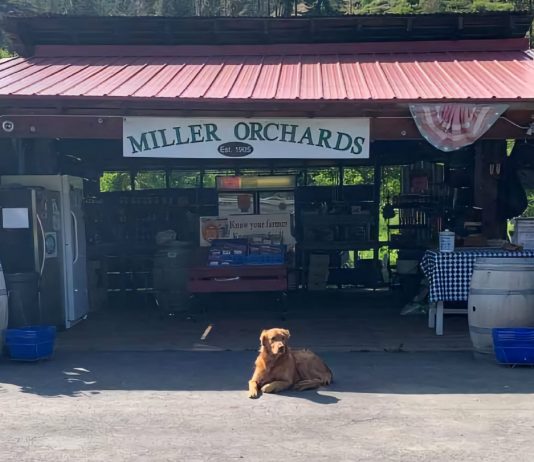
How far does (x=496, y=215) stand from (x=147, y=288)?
6096 mm

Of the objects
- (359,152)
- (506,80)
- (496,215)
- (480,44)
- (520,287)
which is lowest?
(520,287)

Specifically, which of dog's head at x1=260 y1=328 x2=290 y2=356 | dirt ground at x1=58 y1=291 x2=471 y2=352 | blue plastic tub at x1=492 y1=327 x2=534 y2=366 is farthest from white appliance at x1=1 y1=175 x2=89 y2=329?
blue plastic tub at x1=492 y1=327 x2=534 y2=366

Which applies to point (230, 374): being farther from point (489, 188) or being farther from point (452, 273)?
point (489, 188)

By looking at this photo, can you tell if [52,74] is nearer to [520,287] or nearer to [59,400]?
[59,400]

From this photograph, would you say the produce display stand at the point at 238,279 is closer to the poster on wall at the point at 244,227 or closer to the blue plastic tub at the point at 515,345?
the poster on wall at the point at 244,227

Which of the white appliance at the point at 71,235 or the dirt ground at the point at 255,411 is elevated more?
the white appliance at the point at 71,235

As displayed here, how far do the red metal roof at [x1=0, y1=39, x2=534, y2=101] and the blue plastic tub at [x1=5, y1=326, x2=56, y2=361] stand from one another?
9.13 feet

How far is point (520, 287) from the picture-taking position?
26.7 ft

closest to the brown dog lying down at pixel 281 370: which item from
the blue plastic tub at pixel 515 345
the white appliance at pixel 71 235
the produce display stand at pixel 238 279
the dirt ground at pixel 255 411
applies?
the dirt ground at pixel 255 411

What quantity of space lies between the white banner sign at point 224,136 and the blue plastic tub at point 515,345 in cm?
267

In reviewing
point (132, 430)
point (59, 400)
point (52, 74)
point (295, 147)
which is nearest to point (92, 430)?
point (132, 430)

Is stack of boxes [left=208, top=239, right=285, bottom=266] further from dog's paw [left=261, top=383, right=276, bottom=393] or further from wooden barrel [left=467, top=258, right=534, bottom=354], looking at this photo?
dog's paw [left=261, top=383, right=276, bottom=393]

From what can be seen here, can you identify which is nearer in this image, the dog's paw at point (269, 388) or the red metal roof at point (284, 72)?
the dog's paw at point (269, 388)

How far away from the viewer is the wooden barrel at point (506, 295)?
812 centimetres
